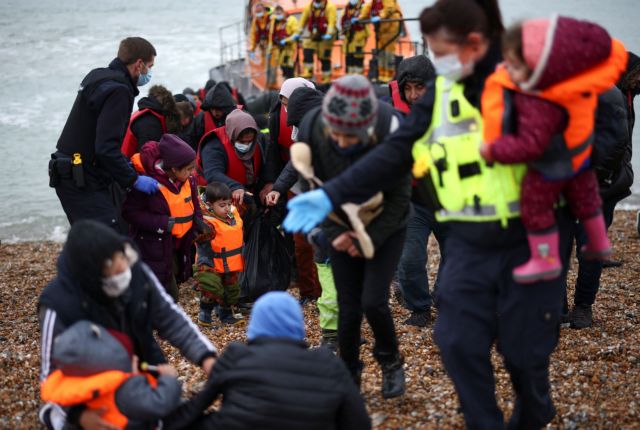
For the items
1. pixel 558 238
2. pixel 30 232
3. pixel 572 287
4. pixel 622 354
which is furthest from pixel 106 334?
pixel 30 232

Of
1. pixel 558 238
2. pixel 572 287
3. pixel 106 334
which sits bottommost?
pixel 572 287

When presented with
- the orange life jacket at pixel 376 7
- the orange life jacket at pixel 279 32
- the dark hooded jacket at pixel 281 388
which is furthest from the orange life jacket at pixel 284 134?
the orange life jacket at pixel 279 32

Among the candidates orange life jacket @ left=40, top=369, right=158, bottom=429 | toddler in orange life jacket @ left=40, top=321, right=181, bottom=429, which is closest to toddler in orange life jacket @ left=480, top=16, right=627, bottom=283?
toddler in orange life jacket @ left=40, top=321, right=181, bottom=429

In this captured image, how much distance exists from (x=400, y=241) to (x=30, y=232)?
13451mm

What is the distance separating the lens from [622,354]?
490 centimetres

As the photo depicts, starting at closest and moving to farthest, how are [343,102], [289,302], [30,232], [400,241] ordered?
1. [289,302]
2. [343,102]
3. [400,241]
4. [30,232]

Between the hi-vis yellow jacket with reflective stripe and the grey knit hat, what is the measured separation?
0.37m

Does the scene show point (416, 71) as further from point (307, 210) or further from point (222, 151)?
point (307, 210)

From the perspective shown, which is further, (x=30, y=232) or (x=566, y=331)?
(x=30, y=232)

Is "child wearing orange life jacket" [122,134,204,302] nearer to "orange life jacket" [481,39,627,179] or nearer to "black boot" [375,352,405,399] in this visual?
"black boot" [375,352,405,399]

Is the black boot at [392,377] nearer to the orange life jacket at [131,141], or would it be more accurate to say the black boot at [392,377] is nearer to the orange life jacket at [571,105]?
the orange life jacket at [571,105]

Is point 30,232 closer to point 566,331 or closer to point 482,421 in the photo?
point 566,331

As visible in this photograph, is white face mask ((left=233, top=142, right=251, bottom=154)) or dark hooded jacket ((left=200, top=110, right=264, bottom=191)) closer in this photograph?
dark hooded jacket ((left=200, top=110, right=264, bottom=191))

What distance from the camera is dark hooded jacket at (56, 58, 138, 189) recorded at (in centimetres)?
513
